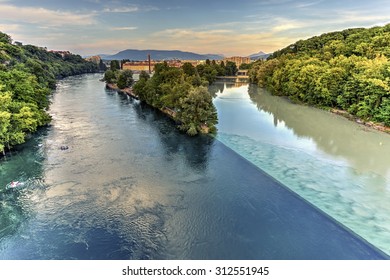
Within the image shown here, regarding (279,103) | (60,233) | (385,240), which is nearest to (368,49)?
(279,103)

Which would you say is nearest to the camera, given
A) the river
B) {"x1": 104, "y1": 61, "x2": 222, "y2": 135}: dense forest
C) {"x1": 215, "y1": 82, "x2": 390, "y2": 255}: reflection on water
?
A: the river

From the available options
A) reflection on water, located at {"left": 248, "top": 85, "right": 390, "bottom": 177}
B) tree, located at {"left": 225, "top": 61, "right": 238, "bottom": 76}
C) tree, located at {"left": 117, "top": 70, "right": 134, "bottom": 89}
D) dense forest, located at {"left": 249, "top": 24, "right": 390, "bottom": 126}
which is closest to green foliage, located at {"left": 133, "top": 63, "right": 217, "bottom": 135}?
reflection on water, located at {"left": 248, "top": 85, "right": 390, "bottom": 177}

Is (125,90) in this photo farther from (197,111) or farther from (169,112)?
(197,111)

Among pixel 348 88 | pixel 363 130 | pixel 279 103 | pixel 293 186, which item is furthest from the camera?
pixel 279 103

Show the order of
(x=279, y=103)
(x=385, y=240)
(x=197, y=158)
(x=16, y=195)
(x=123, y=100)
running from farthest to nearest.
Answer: (x=123, y=100)
(x=279, y=103)
(x=197, y=158)
(x=16, y=195)
(x=385, y=240)

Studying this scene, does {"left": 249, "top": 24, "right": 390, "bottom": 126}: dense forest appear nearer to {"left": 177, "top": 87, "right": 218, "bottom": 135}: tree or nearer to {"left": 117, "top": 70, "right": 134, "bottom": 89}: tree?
{"left": 177, "top": 87, "right": 218, "bottom": 135}: tree

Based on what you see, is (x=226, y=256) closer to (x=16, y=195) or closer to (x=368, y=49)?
(x=16, y=195)

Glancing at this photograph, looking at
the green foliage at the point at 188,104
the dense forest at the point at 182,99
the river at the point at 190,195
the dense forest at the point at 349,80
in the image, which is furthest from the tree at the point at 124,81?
the river at the point at 190,195
